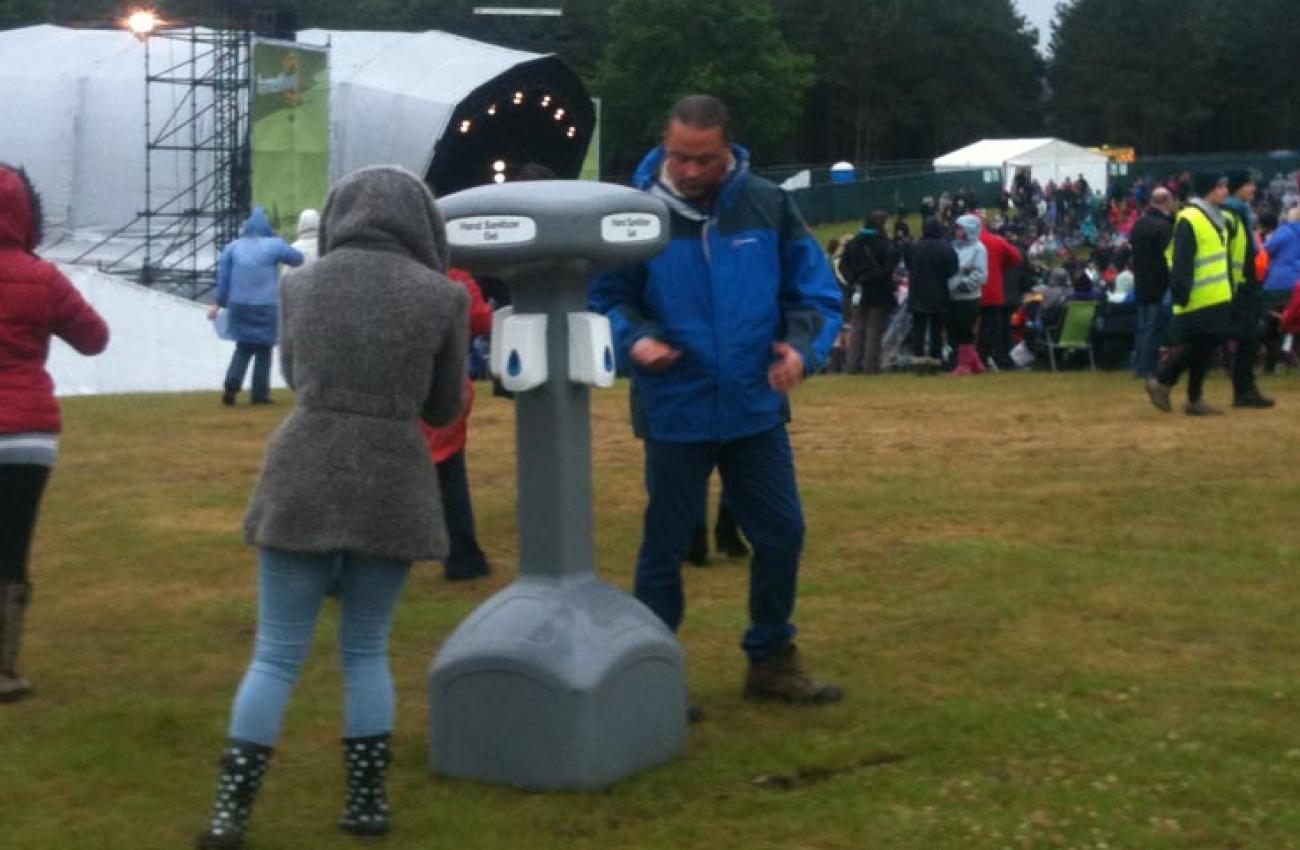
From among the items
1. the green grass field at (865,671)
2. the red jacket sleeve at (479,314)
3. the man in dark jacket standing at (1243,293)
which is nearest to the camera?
the green grass field at (865,671)

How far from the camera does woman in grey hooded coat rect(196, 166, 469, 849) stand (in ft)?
17.0

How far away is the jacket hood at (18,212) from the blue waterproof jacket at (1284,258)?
1415cm

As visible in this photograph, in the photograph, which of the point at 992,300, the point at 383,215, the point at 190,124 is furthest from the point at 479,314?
the point at 190,124

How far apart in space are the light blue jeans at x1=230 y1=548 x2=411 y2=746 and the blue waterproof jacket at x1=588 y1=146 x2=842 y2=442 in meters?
1.19

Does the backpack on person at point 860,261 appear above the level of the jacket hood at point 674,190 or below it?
below

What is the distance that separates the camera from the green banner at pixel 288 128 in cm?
3142

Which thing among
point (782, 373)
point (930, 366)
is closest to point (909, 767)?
point (782, 373)

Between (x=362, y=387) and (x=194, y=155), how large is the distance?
3106 centimetres

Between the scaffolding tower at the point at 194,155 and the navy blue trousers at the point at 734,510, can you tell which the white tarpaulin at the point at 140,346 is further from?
the navy blue trousers at the point at 734,510

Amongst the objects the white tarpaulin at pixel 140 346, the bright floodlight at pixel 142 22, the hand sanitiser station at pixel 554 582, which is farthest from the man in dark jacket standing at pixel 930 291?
the hand sanitiser station at pixel 554 582

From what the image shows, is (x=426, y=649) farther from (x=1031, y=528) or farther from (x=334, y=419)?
(x=1031, y=528)

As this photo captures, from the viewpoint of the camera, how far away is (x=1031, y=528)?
10141 mm

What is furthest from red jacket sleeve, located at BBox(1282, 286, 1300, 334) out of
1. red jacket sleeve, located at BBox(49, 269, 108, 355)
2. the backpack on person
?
red jacket sleeve, located at BBox(49, 269, 108, 355)

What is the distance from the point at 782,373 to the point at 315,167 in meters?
27.1
